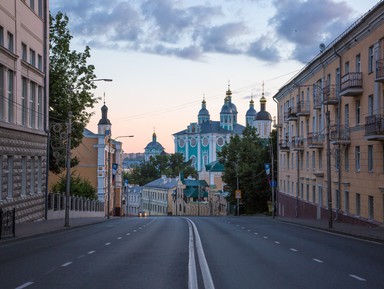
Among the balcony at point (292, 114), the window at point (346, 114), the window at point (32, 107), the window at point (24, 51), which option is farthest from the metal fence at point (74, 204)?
the balcony at point (292, 114)

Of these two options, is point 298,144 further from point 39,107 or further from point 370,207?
point 39,107

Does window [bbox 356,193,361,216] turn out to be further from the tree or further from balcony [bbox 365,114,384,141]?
the tree

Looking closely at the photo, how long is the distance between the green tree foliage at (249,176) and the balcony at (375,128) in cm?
5271

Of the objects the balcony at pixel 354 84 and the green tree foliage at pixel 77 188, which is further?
the green tree foliage at pixel 77 188

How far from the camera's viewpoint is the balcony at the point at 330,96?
43669 millimetres

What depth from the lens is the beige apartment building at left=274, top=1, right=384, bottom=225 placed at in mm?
34844

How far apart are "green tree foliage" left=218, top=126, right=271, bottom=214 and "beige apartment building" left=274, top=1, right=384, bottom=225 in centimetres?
2550

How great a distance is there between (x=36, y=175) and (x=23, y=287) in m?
29.2

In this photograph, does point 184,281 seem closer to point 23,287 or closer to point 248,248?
point 23,287

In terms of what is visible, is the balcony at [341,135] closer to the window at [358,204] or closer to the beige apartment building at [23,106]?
the window at [358,204]

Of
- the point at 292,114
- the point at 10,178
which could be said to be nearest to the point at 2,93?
the point at 10,178

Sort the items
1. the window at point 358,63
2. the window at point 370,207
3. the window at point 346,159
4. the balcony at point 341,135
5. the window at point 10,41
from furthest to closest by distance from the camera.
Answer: the window at point 346,159 → the balcony at point 341,135 → the window at point 358,63 → the window at point 370,207 → the window at point 10,41

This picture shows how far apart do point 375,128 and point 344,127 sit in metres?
8.55

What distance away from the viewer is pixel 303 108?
2219 inches
